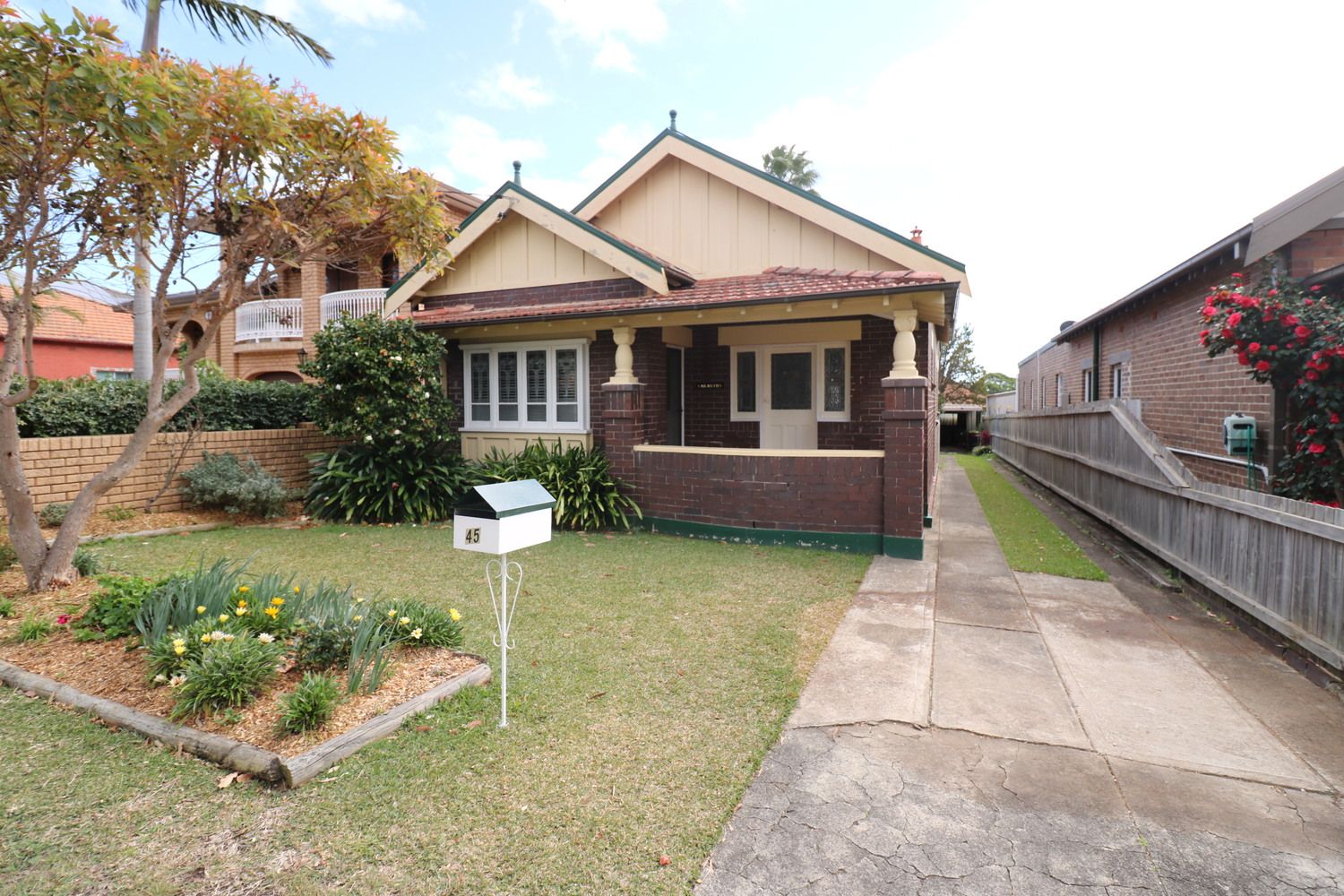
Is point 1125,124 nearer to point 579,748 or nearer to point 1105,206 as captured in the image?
point 1105,206

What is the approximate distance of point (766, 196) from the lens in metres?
10.8

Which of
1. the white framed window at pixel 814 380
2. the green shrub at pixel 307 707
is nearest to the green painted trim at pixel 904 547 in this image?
the white framed window at pixel 814 380

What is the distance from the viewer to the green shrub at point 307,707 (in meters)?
3.46

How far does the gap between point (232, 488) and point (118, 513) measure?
134cm

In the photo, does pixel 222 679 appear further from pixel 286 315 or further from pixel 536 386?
pixel 286 315

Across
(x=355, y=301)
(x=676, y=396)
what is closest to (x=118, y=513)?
(x=676, y=396)

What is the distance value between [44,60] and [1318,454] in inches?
392

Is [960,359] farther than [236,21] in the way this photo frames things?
Yes

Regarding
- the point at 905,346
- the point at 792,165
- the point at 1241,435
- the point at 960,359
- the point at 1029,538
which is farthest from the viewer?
the point at 960,359

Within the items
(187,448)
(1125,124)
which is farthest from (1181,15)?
(187,448)

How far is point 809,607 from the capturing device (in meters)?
6.27

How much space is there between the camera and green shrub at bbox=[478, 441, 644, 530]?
9883 millimetres

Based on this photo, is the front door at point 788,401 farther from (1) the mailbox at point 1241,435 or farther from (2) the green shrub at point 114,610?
(2) the green shrub at point 114,610

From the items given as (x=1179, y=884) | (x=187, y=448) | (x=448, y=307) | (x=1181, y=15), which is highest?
(x=1181, y=15)
